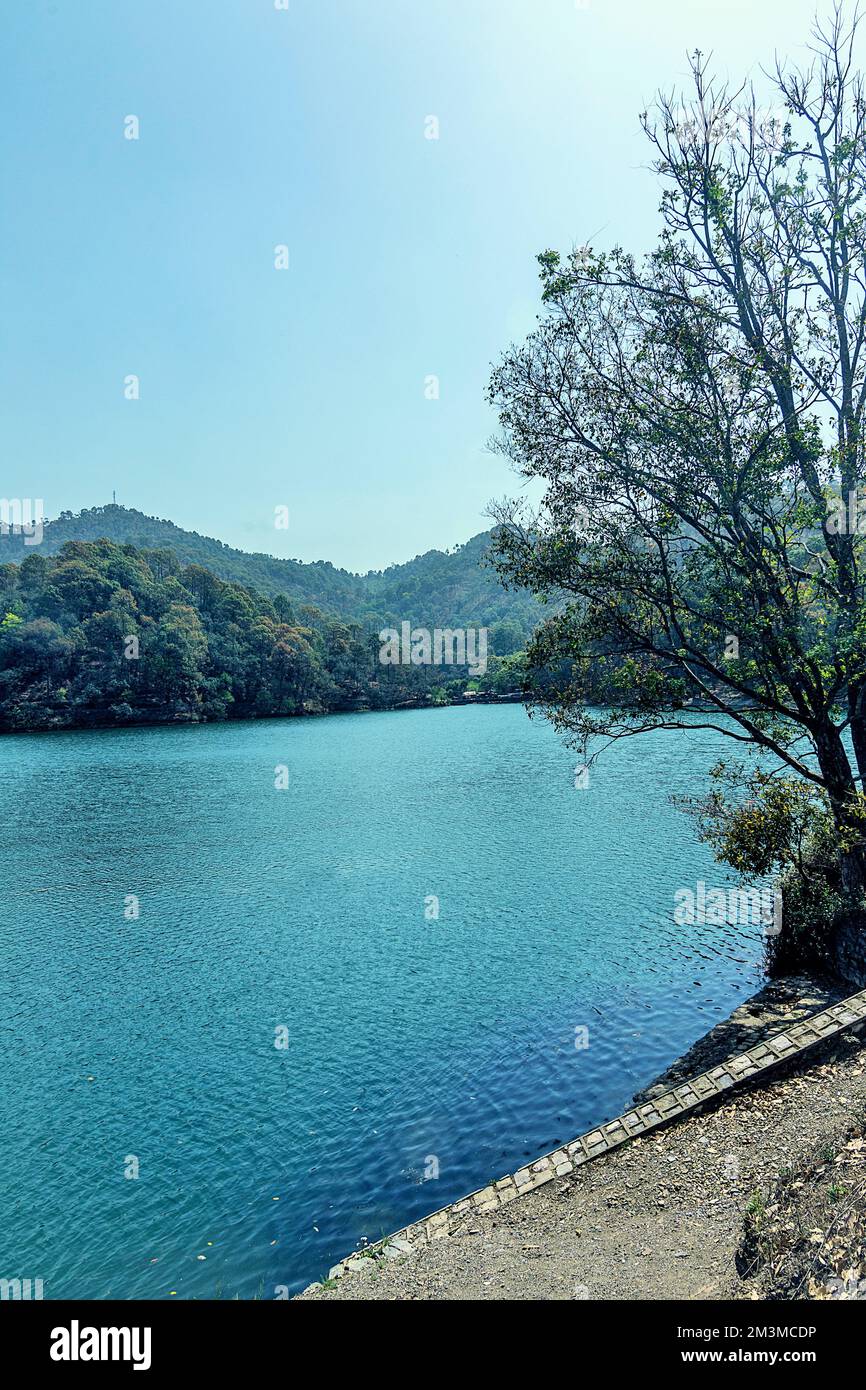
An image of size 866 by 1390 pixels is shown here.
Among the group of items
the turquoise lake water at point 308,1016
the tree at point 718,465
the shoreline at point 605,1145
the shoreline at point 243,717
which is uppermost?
the tree at point 718,465

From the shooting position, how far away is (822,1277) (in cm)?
559

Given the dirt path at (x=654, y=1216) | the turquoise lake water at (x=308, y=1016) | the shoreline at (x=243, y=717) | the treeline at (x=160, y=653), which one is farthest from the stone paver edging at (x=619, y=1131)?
the treeline at (x=160, y=653)

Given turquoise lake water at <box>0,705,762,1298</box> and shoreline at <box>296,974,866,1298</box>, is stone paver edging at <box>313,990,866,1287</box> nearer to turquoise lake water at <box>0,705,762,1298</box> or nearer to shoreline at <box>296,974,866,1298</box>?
A: shoreline at <box>296,974,866,1298</box>

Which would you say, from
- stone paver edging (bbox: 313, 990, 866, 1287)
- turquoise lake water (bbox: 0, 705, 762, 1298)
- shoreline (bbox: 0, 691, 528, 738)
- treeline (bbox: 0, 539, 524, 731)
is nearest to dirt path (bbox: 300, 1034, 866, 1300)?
stone paver edging (bbox: 313, 990, 866, 1287)

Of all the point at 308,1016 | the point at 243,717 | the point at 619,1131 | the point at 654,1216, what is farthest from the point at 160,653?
the point at 654,1216

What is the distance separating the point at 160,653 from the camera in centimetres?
10300

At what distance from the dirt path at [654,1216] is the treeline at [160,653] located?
91.6 m

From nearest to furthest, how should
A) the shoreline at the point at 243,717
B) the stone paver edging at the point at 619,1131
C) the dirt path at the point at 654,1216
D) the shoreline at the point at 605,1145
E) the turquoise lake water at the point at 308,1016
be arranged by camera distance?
the dirt path at the point at 654,1216 < the shoreline at the point at 605,1145 < the stone paver edging at the point at 619,1131 < the turquoise lake water at the point at 308,1016 < the shoreline at the point at 243,717

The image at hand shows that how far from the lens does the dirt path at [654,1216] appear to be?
740cm

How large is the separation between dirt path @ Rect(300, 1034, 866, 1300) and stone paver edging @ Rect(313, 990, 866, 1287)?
16cm

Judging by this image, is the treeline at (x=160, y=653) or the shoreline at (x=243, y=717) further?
the treeline at (x=160, y=653)

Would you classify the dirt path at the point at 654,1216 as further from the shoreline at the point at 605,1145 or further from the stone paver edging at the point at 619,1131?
the stone paver edging at the point at 619,1131
